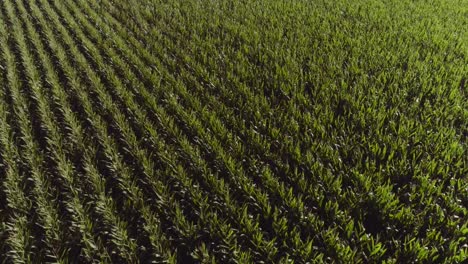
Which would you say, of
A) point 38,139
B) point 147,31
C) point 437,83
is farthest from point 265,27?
point 38,139

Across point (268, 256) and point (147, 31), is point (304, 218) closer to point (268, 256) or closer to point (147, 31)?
point (268, 256)

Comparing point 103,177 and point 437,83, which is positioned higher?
point 437,83

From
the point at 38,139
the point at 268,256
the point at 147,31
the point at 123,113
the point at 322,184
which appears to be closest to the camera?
the point at 268,256

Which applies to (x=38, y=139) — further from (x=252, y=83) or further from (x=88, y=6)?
(x=88, y=6)

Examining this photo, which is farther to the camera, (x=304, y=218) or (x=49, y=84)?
(x=49, y=84)

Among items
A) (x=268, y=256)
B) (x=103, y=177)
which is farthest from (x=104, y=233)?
(x=268, y=256)

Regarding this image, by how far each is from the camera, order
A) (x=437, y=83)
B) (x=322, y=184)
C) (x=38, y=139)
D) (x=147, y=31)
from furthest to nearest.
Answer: (x=147, y=31), (x=437, y=83), (x=38, y=139), (x=322, y=184)
